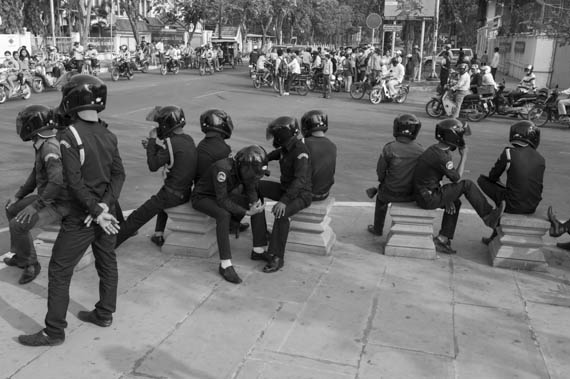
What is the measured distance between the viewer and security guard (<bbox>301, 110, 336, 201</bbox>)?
5.39m

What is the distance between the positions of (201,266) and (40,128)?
1.79m

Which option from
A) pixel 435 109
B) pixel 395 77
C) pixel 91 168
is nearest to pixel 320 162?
pixel 91 168

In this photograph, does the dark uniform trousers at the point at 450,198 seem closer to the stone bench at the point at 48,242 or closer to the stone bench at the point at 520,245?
the stone bench at the point at 520,245

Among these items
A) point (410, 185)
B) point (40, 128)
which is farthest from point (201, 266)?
point (410, 185)

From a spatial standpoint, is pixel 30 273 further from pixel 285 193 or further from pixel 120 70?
pixel 120 70

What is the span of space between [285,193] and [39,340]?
2375 mm

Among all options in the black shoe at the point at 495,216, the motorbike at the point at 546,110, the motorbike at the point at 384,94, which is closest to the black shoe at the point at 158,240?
the black shoe at the point at 495,216

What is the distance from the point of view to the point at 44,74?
19844 mm

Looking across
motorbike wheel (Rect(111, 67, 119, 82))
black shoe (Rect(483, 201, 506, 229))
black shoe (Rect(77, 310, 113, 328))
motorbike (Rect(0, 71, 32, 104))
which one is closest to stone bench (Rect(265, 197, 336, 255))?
black shoe (Rect(483, 201, 506, 229))

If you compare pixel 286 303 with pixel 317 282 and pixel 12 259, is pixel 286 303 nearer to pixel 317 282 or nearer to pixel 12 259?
pixel 317 282

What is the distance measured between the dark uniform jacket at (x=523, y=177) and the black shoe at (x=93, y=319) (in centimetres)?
370

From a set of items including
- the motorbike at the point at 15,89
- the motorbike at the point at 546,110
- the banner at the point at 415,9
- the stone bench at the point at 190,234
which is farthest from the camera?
the banner at the point at 415,9

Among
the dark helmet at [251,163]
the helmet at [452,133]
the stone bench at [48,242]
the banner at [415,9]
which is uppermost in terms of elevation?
the banner at [415,9]

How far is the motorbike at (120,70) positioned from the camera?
84.5 ft
